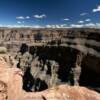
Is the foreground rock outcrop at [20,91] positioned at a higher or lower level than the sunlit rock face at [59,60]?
→ higher

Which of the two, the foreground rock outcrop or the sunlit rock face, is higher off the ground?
the foreground rock outcrop

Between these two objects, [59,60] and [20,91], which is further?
[59,60]

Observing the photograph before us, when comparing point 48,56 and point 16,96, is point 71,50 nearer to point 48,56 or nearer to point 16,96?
point 48,56

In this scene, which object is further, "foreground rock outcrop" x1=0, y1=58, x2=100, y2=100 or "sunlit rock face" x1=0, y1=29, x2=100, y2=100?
"sunlit rock face" x1=0, y1=29, x2=100, y2=100

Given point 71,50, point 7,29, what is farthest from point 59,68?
point 7,29

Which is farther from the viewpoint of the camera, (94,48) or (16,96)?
(94,48)

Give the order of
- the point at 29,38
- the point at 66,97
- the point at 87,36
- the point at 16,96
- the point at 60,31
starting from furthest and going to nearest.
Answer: the point at 29,38
the point at 60,31
the point at 87,36
the point at 66,97
the point at 16,96

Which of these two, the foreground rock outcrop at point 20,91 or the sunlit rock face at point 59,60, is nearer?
the foreground rock outcrop at point 20,91

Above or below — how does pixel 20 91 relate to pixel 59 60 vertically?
above
